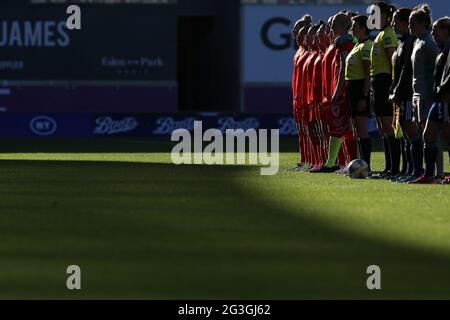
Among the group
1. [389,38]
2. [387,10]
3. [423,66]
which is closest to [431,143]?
[423,66]

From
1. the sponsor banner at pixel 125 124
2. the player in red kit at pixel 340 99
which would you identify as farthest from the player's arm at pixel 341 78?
the sponsor banner at pixel 125 124

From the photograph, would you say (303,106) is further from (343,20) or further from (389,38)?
(389,38)

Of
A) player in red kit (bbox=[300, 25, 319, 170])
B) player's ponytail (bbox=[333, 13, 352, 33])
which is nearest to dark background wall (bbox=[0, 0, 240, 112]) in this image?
player in red kit (bbox=[300, 25, 319, 170])

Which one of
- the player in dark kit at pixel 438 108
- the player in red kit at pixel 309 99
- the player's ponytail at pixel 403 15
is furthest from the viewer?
the player in red kit at pixel 309 99

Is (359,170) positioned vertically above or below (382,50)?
below

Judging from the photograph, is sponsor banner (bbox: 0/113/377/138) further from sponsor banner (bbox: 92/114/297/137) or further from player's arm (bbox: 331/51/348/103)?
player's arm (bbox: 331/51/348/103)

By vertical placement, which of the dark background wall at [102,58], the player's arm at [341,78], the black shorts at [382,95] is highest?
the dark background wall at [102,58]

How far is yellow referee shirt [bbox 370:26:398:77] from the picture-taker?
19.0m

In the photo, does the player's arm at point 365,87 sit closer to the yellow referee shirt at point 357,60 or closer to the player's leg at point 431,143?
the yellow referee shirt at point 357,60

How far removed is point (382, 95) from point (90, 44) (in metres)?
27.5

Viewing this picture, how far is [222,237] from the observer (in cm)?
1190

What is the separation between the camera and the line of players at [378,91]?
58.0 feet

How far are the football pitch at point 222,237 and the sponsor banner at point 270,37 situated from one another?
2622 centimetres

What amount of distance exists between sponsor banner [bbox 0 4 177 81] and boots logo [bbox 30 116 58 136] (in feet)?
20.3
